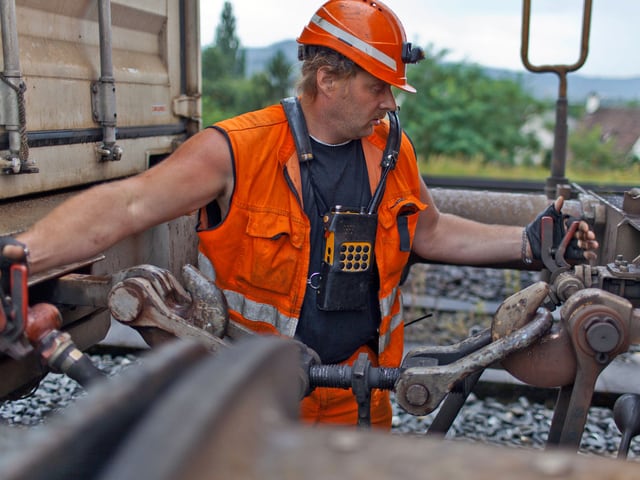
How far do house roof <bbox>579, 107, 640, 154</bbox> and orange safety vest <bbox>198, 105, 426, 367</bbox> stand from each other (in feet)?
58.4

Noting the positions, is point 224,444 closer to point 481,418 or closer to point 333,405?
point 333,405

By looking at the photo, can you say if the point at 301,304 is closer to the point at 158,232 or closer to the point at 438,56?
the point at 158,232

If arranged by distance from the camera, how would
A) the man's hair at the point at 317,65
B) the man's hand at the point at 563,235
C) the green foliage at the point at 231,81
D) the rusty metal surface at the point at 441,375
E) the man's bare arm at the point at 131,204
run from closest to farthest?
1. the rusty metal surface at the point at 441,375
2. the man's bare arm at the point at 131,204
3. the man's hand at the point at 563,235
4. the man's hair at the point at 317,65
5. the green foliage at the point at 231,81

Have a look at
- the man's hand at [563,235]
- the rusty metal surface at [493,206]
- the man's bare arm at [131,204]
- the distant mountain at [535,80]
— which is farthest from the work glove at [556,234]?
the distant mountain at [535,80]

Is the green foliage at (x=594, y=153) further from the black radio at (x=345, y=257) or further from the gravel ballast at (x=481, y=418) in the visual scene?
the black radio at (x=345, y=257)

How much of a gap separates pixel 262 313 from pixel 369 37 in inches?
42.4

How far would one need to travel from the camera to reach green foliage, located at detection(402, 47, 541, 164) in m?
17.5

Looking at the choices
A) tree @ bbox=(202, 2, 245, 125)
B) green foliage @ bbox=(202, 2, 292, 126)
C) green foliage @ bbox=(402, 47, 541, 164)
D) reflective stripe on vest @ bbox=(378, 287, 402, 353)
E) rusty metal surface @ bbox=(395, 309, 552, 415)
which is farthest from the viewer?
tree @ bbox=(202, 2, 245, 125)

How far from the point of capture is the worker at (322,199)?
103 inches

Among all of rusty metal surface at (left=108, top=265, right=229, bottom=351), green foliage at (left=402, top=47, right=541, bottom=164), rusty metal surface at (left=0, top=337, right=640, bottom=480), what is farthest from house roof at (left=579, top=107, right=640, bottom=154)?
rusty metal surface at (left=0, top=337, right=640, bottom=480)

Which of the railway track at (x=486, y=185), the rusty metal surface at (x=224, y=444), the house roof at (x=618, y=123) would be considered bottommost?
the railway track at (x=486, y=185)

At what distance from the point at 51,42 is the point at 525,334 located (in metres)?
2.14

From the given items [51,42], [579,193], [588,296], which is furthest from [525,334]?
[51,42]

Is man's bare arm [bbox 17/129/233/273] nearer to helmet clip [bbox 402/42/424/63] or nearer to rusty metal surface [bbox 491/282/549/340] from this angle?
helmet clip [bbox 402/42/424/63]
